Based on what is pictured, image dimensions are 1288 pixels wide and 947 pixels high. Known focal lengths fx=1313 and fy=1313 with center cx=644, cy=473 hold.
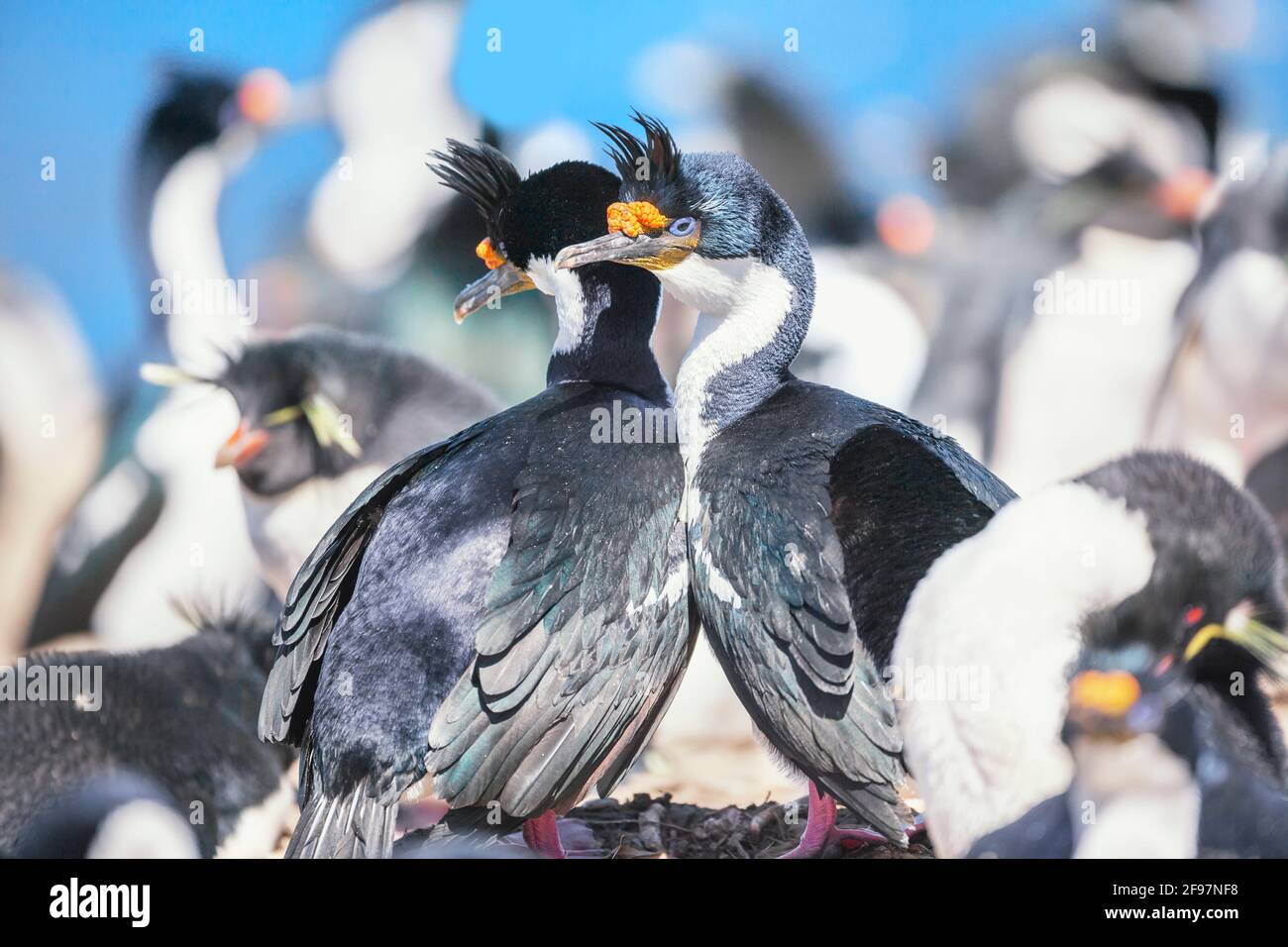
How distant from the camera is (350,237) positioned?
313cm

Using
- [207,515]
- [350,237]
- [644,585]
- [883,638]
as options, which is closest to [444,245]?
[350,237]

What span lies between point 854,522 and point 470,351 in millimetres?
1054

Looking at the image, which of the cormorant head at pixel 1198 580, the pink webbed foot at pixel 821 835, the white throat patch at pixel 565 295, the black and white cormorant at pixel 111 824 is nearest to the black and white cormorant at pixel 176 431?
the black and white cormorant at pixel 111 824

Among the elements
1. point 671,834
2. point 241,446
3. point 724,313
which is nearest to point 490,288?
point 724,313

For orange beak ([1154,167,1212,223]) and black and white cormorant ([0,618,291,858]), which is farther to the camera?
orange beak ([1154,167,1212,223])

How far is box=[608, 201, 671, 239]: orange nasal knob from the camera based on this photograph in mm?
2672

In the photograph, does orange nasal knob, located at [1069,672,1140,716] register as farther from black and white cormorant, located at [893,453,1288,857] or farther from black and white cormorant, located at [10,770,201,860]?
black and white cormorant, located at [10,770,201,860]

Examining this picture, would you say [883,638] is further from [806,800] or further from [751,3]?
[751,3]

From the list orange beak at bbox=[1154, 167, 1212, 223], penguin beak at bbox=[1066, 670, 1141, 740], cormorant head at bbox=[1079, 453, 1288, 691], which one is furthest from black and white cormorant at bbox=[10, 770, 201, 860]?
orange beak at bbox=[1154, 167, 1212, 223]

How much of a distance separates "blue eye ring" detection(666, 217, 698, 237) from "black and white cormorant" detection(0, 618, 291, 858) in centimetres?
137

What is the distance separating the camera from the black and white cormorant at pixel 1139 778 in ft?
8.48

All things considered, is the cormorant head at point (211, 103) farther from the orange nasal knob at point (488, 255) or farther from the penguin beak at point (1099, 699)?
the penguin beak at point (1099, 699)

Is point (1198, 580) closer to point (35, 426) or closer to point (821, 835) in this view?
point (821, 835)

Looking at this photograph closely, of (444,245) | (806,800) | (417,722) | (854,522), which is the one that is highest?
(444,245)
